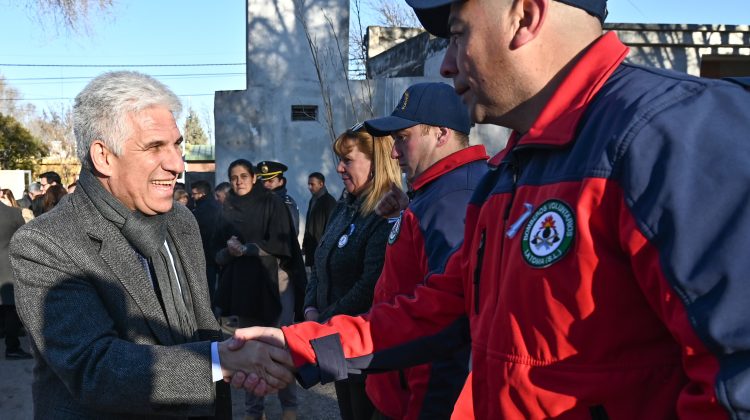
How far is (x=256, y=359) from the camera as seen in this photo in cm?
243

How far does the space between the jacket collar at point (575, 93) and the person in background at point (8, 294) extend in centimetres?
790

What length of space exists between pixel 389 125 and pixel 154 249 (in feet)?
4.34

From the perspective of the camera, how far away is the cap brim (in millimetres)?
3221

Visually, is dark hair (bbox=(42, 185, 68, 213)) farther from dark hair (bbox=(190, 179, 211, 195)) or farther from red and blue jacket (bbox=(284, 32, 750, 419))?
red and blue jacket (bbox=(284, 32, 750, 419))

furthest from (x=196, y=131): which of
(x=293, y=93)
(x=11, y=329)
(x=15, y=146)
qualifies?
(x=11, y=329)

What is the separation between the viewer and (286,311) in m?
6.37

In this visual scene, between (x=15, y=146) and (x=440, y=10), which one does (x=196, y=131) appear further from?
(x=440, y=10)

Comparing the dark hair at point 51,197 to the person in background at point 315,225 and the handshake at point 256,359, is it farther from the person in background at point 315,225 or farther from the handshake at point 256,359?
the handshake at point 256,359

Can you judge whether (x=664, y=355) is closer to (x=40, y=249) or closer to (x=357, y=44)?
(x=40, y=249)

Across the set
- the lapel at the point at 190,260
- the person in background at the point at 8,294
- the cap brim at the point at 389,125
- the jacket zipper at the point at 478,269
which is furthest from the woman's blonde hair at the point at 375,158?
the person in background at the point at 8,294

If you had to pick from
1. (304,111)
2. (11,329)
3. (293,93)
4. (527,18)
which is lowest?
(11,329)

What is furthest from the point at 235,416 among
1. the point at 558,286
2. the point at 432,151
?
the point at 558,286

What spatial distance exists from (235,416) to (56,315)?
162 inches

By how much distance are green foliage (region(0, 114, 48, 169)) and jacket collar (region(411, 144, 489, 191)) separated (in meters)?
32.2
